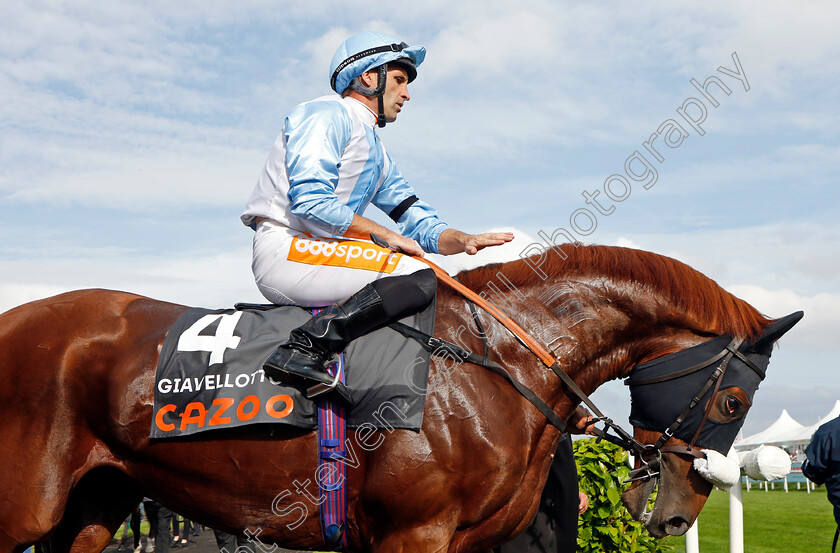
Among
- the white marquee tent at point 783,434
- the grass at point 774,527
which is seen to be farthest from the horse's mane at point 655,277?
the white marquee tent at point 783,434

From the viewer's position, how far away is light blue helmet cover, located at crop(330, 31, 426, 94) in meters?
3.50

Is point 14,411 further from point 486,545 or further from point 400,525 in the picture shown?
point 486,545

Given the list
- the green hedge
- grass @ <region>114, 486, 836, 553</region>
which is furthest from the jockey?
grass @ <region>114, 486, 836, 553</region>

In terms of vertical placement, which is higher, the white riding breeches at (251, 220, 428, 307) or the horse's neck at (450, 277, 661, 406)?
the white riding breeches at (251, 220, 428, 307)

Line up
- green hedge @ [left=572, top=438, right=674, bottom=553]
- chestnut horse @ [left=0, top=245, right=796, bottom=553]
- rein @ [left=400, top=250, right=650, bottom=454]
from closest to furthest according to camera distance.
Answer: chestnut horse @ [left=0, top=245, right=796, bottom=553]
rein @ [left=400, top=250, right=650, bottom=454]
green hedge @ [left=572, top=438, right=674, bottom=553]

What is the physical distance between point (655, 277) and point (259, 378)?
1.84 m

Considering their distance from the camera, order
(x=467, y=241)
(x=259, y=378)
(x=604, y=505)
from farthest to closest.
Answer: (x=604, y=505) → (x=467, y=241) → (x=259, y=378)

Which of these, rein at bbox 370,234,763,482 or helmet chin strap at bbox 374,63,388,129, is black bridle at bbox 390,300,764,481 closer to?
rein at bbox 370,234,763,482

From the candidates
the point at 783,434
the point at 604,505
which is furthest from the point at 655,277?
the point at 783,434

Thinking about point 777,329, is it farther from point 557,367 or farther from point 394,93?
point 394,93

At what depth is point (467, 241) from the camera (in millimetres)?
3488

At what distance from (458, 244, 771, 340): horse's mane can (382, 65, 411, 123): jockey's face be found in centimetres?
96

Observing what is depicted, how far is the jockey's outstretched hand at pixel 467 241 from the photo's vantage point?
130 inches

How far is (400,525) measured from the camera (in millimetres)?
2855
